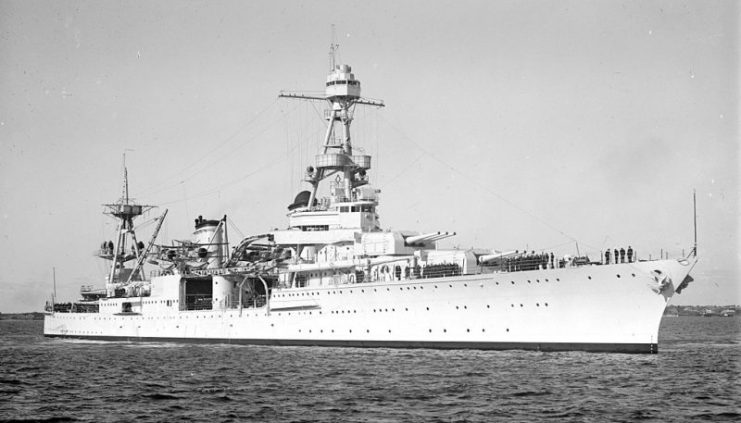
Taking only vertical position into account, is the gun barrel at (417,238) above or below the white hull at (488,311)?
above

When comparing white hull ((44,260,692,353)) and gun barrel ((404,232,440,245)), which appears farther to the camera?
gun barrel ((404,232,440,245))

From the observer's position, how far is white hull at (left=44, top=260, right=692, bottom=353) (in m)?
34.4

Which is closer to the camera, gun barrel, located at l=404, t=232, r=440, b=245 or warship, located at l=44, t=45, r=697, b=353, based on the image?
warship, located at l=44, t=45, r=697, b=353

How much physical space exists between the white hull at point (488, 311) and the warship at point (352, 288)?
5 centimetres

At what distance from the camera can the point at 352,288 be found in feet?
136

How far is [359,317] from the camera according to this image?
4119 centimetres

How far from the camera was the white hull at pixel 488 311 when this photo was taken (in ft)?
113

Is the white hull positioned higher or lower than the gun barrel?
lower

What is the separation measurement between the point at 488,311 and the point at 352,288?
717 centimetres

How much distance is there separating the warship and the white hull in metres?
0.05

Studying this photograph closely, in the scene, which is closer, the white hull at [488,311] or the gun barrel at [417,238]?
the white hull at [488,311]

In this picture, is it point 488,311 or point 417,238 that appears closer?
point 488,311

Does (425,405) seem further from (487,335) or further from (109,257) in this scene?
(109,257)

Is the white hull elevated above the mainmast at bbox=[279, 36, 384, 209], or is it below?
below
